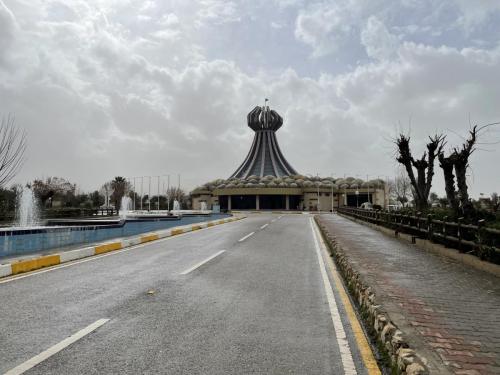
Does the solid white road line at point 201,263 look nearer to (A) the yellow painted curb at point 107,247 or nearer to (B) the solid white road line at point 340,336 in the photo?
(B) the solid white road line at point 340,336

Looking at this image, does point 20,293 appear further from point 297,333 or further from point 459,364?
point 459,364

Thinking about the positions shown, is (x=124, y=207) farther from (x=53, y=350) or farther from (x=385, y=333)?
(x=385, y=333)

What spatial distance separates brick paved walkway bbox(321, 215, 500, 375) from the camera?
13.3 feet

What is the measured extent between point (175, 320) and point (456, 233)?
889 cm

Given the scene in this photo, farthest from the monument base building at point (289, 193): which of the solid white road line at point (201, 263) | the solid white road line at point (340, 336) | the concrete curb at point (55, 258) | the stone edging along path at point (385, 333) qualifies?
the stone edging along path at point (385, 333)


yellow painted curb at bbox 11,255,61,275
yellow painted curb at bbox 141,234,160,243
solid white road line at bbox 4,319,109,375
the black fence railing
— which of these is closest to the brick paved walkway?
the black fence railing

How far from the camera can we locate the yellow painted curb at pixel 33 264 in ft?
32.2

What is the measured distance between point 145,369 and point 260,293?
3678mm

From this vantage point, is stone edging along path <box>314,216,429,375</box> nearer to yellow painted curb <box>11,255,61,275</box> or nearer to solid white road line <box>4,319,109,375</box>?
solid white road line <box>4,319,109,375</box>

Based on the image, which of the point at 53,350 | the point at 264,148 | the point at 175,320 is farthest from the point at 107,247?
the point at 264,148

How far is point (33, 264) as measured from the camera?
34.1 ft

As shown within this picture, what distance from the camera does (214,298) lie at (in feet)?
23.1

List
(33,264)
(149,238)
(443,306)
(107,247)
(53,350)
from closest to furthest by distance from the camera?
1. (53,350)
2. (443,306)
3. (33,264)
4. (107,247)
5. (149,238)

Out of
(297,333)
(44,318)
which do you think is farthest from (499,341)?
(44,318)
